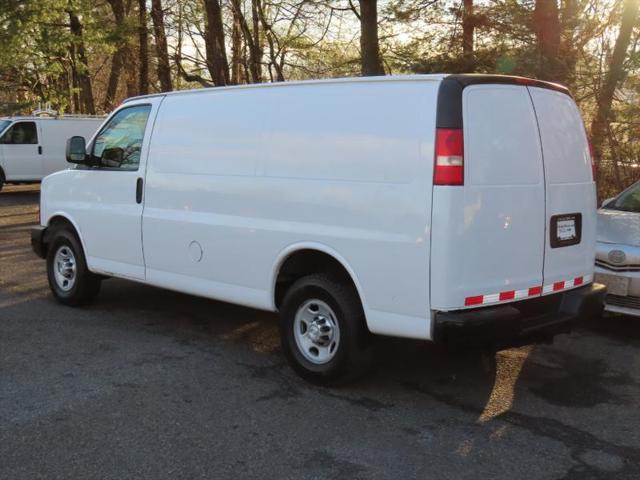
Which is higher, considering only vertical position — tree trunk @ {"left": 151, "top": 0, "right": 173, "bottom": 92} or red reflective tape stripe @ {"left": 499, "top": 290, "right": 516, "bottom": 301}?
tree trunk @ {"left": 151, "top": 0, "right": 173, "bottom": 92}

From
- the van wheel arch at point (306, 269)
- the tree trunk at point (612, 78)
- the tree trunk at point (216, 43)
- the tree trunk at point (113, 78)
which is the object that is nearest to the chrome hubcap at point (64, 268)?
the van wheel arch at point (306, 269)

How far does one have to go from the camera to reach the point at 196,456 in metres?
3.65

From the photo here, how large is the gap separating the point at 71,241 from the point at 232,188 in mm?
2368

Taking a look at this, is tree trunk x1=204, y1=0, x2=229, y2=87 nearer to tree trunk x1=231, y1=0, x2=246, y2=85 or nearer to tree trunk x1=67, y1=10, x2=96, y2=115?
tree trunk x1=231, y1=0, x2=246, y2=85

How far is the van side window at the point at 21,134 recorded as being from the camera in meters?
19.4

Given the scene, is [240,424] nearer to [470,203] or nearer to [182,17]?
[470,203]

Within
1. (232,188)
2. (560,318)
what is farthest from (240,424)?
(560,318)

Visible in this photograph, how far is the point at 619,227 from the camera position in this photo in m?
6.56

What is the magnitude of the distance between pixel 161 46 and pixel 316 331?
711 inches

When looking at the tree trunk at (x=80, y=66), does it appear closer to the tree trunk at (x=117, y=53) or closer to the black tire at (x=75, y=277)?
the tree trunk at (x=117, y=53)

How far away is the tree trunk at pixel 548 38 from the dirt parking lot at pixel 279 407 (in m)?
5.08

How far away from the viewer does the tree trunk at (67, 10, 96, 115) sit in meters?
22.6

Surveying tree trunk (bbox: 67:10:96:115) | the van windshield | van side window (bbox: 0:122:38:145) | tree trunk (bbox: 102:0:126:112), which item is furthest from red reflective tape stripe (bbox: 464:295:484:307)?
tree trunk (bbox: 67:10:96:115)

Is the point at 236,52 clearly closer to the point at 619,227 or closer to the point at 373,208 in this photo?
the point at 619,227
